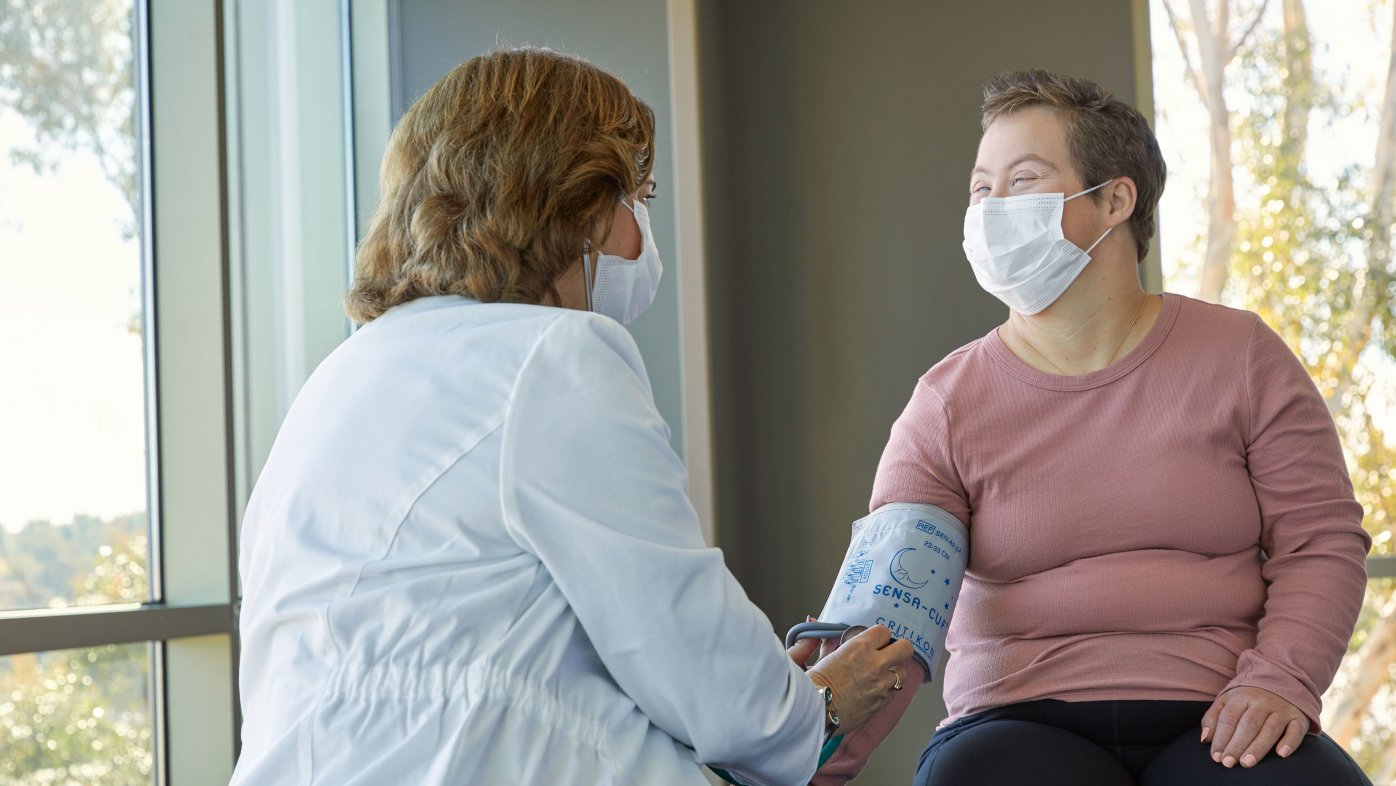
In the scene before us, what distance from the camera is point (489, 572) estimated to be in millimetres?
1057

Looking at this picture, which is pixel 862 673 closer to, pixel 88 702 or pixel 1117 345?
pixel 1117 345

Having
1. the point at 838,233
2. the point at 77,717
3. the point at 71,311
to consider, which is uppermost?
the point at 838,233

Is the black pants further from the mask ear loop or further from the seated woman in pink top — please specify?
the mask ear loop

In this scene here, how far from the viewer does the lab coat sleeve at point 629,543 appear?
1054mm

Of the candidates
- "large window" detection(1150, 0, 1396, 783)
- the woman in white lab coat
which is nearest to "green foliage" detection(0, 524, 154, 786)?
the woman in white lab coat

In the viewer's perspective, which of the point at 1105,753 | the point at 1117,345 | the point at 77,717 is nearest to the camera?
the point at 1105,753

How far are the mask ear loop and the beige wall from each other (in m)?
1.62

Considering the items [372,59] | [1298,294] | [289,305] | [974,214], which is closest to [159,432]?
[289,305]

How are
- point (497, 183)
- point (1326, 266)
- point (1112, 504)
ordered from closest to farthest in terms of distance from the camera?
point (497, 183), point (1112, 504), point (1326, 266)

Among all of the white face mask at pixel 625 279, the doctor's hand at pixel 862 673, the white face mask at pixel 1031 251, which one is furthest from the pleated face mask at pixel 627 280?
the white face mask at pixel 1031 251

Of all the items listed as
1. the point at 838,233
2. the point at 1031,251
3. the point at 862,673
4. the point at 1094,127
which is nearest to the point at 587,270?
the point at 862,673

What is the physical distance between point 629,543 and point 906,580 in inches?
24.5

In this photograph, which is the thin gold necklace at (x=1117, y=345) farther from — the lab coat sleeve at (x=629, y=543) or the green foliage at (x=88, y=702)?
the green foliage at (x=88, y=702)

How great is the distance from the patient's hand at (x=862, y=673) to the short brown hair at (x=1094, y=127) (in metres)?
0.75
